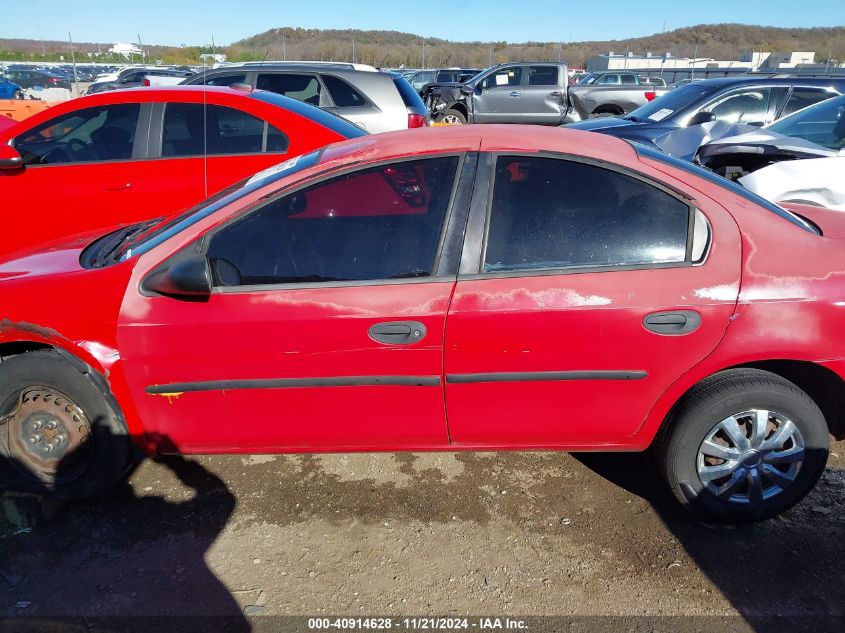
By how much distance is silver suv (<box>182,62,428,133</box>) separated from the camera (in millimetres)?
7996

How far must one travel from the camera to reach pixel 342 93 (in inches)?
324

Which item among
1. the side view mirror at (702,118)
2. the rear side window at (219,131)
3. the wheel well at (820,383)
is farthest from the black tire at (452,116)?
the wheel well at (820,383)

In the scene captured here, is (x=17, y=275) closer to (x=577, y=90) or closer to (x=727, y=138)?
(x=727, y=138)

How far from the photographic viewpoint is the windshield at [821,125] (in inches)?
228

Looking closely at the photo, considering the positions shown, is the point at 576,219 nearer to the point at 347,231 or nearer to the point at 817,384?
the point at 347,231

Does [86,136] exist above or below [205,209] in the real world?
above

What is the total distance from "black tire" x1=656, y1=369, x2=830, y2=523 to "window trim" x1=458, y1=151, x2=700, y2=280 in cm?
53

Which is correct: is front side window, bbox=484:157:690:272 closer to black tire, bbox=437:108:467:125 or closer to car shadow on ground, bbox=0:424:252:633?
car shadow on ground, bbox=0:424:252:633

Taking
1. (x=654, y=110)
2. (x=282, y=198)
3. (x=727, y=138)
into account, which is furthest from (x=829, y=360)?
(x=654, y=110)

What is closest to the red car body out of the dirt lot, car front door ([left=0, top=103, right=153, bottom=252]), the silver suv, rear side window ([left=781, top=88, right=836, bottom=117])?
the dirt lot

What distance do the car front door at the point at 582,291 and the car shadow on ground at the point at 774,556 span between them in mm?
626

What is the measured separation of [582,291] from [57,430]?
228 cm

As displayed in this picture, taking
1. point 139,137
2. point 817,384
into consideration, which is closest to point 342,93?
point 139,137

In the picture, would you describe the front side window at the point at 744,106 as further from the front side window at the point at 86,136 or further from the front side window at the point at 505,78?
the front side window at the point at 505,78
